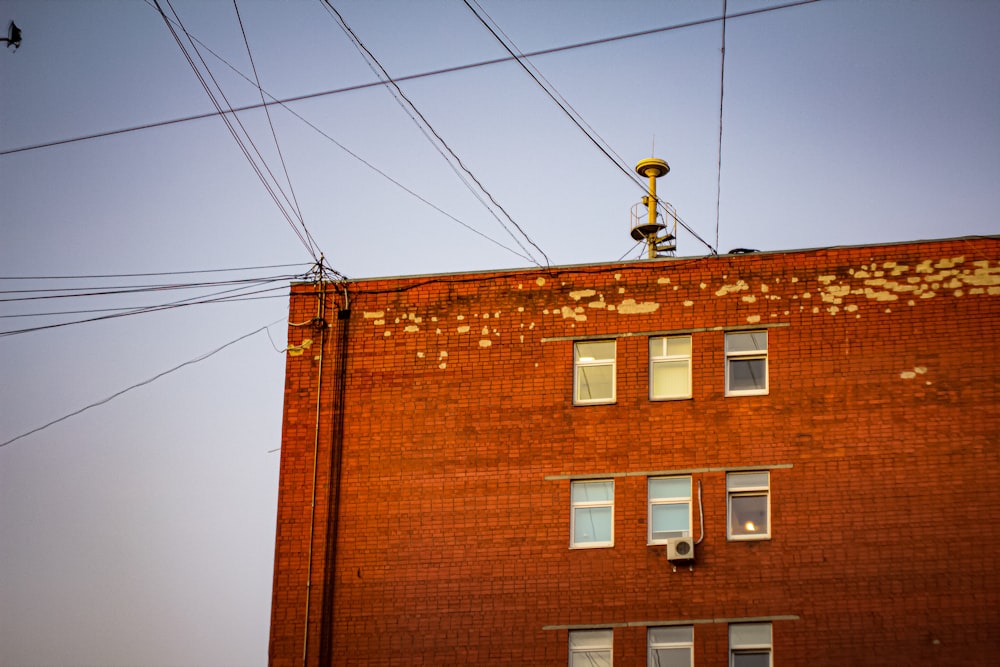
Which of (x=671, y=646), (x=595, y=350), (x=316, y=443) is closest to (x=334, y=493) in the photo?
(x=316, y=443)

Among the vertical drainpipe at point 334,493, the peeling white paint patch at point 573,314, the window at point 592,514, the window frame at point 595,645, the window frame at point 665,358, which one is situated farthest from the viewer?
the peeling white paint patch at point 573,314

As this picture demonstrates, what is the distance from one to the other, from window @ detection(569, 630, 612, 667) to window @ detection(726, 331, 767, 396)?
502 cm

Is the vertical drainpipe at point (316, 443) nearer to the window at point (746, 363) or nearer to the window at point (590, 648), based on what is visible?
the window at point (590, 648)

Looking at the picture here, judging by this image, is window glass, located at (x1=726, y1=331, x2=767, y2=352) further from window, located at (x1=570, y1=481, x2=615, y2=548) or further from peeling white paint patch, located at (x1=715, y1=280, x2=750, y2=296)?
window, located at (x1=570, y1=481, x2=615, y2=548)

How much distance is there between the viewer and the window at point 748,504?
24.8m

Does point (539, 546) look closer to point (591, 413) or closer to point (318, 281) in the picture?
point (591, 413)

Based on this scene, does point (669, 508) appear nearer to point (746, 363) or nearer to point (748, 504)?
point (748, 504)

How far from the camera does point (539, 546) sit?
25.4 meters

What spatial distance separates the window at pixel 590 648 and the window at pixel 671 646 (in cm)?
77

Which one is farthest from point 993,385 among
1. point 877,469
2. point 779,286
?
point 779,286

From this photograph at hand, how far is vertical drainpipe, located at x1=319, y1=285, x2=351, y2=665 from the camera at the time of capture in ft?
83.8

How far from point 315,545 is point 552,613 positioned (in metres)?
4.71

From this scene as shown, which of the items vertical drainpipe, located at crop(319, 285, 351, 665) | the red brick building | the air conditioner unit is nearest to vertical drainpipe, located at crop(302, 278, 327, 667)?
the red brick building

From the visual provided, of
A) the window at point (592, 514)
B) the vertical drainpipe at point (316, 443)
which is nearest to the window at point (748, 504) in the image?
the window at point (592, 514)
